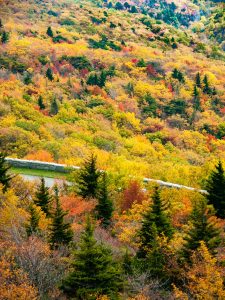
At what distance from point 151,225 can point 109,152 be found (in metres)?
26.6

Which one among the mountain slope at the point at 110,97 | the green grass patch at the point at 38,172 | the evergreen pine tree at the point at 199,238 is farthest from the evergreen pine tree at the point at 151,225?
the green grass patch at the point at 38,172

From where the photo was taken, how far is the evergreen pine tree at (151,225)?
26.2 metres

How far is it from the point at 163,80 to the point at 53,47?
2533cm

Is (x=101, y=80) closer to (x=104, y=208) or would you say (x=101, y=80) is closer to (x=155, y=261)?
(x=104, y=208)

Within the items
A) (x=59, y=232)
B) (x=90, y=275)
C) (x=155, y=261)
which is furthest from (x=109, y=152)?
(x=90, y=275)

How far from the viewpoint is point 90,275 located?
66.7ft

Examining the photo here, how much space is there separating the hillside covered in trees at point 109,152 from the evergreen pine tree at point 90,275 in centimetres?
7

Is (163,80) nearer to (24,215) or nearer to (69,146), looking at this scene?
(69,146)

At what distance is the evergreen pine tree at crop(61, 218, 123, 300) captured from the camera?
2002cm

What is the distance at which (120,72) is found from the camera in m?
90.4

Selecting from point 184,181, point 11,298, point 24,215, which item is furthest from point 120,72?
point 11,298

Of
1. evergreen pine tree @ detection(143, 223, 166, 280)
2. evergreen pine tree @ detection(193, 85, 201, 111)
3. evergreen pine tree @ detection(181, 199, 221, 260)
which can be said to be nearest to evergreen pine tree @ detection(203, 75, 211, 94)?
evergreen pine tree @ detection(193, 85, 201, 111)

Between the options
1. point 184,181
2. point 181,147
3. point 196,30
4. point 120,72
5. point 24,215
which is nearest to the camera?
point 24,215

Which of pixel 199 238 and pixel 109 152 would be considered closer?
pixel 199 238
